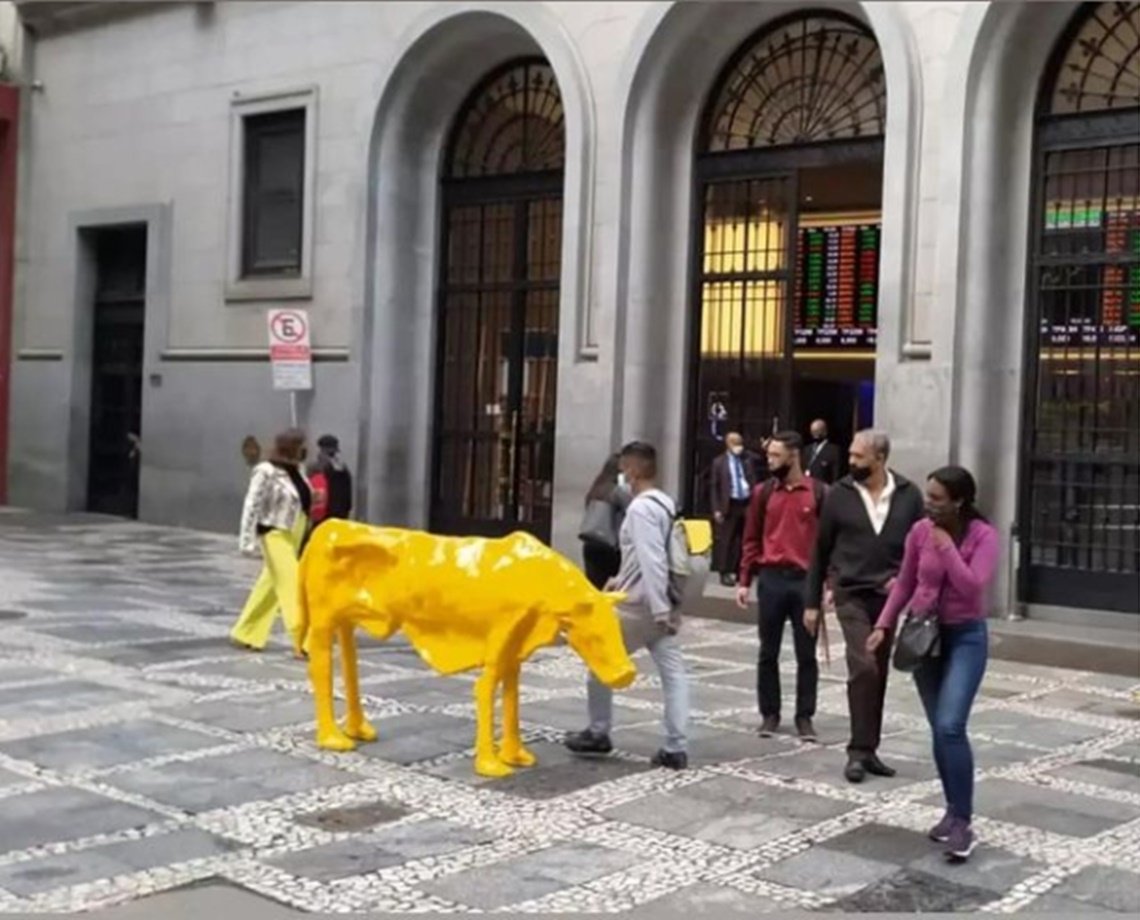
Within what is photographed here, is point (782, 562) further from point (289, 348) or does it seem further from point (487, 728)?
point (289, 348)

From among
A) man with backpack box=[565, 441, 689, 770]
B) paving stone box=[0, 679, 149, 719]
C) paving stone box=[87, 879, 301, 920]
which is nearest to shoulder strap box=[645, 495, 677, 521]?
man with backpack box=[565, 441, 689, 770]

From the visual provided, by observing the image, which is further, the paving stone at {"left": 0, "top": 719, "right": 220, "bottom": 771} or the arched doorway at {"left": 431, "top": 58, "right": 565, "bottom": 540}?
the arched doorway at {"left": 431, "top": 58, "right": 565, "bottom": 540}

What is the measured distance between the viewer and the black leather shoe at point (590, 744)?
8.06 metres

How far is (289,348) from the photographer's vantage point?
1936 cm

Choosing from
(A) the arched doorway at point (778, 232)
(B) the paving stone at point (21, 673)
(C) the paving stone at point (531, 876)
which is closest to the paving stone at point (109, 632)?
(B) the paving stone at point (21, 673)

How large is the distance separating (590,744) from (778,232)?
32.7ft

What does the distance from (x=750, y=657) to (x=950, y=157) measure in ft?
18.4

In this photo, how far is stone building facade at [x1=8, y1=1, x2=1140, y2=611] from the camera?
47.9ft

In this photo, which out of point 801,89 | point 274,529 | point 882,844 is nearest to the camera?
point 882,844

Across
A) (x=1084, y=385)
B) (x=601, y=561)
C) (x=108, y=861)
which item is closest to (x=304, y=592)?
(x=601, y=561)

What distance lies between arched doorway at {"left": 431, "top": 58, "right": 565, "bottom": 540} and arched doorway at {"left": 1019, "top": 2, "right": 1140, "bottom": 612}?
19.9 feet

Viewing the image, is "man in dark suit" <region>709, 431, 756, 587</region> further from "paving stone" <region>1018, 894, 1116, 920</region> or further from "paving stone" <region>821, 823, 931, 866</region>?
"paving stone" <region>1018, 894, 1116, 920</region>

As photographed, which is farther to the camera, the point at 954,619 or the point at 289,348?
the point at 289,348

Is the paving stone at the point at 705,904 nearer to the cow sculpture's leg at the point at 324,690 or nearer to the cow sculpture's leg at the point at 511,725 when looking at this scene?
the cow sculpture's leg at the point at 511,725
